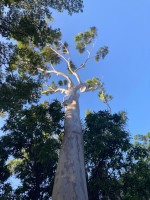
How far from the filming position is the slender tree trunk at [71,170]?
4.19 m

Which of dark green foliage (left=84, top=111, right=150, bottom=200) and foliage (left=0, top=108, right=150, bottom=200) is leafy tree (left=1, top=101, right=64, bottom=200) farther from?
dark green foliage (left=84, top=111, right=150, bottom=200)

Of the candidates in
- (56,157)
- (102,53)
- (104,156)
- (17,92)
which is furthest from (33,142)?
(102,53)

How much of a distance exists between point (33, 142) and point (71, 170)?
303 cm

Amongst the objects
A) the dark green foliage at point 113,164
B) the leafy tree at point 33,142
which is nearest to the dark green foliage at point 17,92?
the leafy tree at point 33,142

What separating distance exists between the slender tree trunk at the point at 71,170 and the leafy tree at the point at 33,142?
2.87 ft

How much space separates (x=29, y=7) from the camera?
23.9 ft

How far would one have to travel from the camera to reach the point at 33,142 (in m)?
7.21

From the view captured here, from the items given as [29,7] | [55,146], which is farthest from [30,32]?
[55,146]

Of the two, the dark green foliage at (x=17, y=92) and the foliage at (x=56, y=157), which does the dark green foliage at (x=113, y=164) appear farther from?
the dark green foliage at (x=17, y=92)

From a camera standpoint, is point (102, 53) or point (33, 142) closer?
point (33, 142)

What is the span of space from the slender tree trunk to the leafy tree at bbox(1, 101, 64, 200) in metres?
0.88

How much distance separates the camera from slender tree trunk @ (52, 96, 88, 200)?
13.8ft

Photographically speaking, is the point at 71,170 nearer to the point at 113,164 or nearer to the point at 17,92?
the point at 113,164

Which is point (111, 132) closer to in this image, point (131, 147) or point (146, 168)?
point (131, 147)
